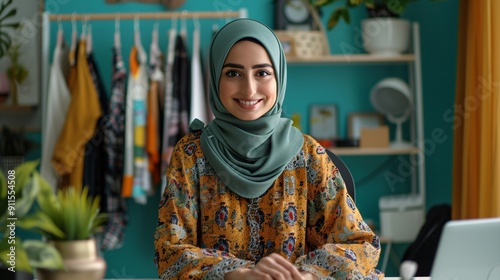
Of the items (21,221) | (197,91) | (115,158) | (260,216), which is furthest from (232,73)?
(115,158)

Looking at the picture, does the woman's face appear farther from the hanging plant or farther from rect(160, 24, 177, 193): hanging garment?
the hanging plant

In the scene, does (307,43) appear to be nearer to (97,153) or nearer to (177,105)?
(177,105)

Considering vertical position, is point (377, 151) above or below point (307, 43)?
below

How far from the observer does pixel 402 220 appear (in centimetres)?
388

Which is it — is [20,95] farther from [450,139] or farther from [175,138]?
[450,139]

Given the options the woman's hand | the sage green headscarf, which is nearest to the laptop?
the woman's hand

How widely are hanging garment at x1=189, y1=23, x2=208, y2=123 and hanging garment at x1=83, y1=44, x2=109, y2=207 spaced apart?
0.44m

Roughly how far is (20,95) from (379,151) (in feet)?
6.30

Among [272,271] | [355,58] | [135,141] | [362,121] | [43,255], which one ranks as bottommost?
[272,271]

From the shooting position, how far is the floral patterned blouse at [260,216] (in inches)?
67.5

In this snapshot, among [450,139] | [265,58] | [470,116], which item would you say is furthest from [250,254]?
[450,139]

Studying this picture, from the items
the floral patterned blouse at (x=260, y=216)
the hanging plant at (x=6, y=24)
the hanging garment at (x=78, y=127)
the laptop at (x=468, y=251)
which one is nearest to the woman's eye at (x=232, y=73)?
the floral patterned blouse at (x=260, y=216)

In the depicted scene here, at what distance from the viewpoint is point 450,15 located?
4.15m

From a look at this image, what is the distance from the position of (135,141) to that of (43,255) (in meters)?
2.78
